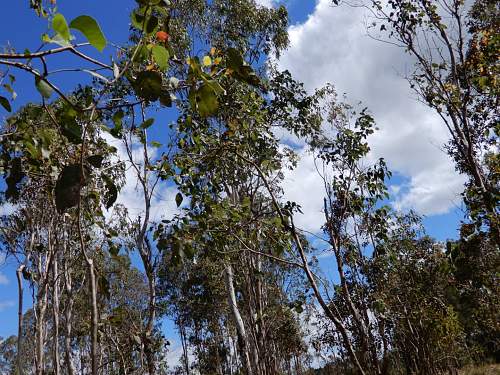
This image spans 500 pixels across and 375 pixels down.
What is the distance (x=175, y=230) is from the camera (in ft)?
6.55

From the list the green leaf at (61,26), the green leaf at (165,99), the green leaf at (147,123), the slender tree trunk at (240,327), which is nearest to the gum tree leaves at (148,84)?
the green leaf at (165,99)

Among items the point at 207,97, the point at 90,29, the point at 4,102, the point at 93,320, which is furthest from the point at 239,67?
the point at 93,320

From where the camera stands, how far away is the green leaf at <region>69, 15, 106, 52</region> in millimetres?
663

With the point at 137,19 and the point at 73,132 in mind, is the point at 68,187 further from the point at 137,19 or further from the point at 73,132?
the point at 137,19

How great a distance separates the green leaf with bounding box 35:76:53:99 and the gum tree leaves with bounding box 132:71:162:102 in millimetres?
148

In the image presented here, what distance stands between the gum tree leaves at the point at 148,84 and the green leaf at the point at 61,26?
141mm

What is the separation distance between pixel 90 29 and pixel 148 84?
0.18 meters

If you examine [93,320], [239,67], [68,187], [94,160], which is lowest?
[93,320]

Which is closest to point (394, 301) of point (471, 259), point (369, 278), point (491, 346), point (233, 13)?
point (369, 278)

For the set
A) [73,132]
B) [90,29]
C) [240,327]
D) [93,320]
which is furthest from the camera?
[240,327]

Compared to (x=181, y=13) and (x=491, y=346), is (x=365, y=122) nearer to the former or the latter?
(x=181, y=13)

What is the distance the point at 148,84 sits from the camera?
2.73 feet

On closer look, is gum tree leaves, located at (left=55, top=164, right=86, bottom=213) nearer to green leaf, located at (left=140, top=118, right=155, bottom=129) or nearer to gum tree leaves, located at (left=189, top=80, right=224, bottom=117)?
gum tree leaves, located at (left=189, top=80, right=224, bottom=117)

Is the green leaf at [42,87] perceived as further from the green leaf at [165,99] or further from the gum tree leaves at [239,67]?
the gum tree leaves at [239,67]
